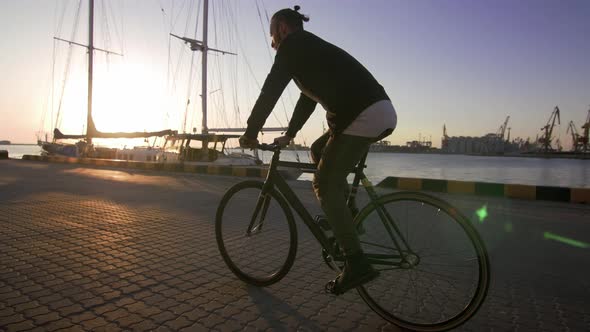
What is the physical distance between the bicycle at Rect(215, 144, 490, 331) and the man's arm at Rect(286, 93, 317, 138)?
28 cm

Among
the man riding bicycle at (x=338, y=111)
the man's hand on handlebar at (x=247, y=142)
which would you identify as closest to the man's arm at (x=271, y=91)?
the man riding bicycle at (x=338, y=111)

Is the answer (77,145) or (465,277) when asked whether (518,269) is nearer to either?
(465,277)

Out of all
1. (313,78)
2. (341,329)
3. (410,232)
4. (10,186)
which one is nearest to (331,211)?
(410,232)

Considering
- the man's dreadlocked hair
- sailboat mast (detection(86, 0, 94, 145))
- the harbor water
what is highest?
sailboat mast (detection(86, 0, 94, 145))

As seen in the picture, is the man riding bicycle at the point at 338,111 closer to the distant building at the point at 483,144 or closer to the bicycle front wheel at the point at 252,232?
the bicycle front wheel at the point at 252,232

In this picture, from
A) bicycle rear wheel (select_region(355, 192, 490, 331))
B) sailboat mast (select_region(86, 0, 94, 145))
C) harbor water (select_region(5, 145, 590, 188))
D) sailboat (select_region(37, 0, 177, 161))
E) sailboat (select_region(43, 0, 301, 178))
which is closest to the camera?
bicycle rear wheel (select_region(355, 192, 490, 331))

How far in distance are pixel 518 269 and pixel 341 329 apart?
222 centimetres

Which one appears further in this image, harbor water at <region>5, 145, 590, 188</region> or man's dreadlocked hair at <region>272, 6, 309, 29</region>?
harbor water at <region>5, 145, 590, 188</region>

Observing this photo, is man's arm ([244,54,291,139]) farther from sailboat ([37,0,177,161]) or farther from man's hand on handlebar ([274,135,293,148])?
sailboat ([37,0,177,161])

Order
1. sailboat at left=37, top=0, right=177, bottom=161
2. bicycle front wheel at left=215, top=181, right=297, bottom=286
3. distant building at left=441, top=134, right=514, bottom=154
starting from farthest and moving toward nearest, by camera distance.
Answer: distant building at left=441, top=134, right=514, bottom=154
sailboat at left=37, top=0, right=177, bottom=161
bicycle front wheel at left=215, top=181, right=297, bottom=286

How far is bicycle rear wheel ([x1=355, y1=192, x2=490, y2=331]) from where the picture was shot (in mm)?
2172

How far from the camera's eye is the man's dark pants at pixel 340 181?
2.39m

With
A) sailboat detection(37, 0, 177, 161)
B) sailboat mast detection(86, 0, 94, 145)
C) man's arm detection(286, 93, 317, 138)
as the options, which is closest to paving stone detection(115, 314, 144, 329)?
man's arm detection(286, 93, 317, 138)

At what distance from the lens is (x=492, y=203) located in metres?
8.06
